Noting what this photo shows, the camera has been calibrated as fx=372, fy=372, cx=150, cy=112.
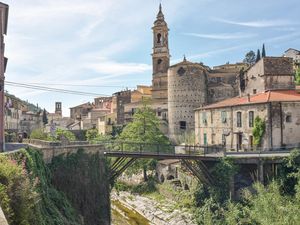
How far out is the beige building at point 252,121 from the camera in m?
32.7

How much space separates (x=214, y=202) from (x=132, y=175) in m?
20.5

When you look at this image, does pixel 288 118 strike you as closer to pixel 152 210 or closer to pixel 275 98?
pixel 275 98

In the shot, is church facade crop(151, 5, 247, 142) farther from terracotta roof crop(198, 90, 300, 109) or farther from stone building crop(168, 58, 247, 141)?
terracotta roof crop(198, 90, 300, 109)

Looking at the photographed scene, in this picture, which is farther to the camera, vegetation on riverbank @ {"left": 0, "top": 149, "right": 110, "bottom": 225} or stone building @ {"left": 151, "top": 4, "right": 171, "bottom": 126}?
stone building @ {"left": 151, "top": 4, "right": 171, "bottom": 126}

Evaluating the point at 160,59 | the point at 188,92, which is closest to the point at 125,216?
the point at 188,92

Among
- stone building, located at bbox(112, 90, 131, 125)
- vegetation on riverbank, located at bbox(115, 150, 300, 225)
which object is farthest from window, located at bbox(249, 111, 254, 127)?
stone building, located at bbox(112, 90, 131, 125)

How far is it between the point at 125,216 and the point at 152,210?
2.58 metres

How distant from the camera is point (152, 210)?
34969 millimetres

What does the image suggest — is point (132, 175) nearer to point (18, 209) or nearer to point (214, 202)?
point (214, 202)

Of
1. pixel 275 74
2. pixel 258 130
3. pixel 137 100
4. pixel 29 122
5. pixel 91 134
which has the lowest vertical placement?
pixel 91 134

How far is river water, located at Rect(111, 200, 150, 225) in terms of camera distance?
32.6m

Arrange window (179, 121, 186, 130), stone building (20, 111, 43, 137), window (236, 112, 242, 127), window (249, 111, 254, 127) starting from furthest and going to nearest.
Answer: stone building (20, 111, 43, 137) < window (179, 121, 186, 130) < window (236, 112, 242, 127) < window (249, 111, 254, 127)

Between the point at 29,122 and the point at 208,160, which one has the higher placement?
the point at 29,122

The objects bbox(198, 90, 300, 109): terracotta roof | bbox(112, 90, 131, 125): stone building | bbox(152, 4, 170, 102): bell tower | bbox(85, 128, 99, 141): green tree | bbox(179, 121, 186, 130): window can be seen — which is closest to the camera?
bbox(198, 90, 300, 109): terracotta roof
